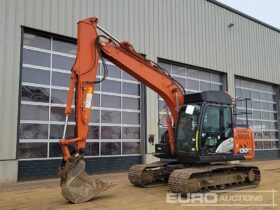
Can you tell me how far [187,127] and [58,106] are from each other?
551 centimetres

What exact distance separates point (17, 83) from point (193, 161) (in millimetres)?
6352

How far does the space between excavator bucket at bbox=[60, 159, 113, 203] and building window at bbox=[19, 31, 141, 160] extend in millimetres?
4687

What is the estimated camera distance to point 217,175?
910 cm

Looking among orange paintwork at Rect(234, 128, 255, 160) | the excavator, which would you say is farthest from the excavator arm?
orange paintwork at Rect(234, 128, 255, 160)

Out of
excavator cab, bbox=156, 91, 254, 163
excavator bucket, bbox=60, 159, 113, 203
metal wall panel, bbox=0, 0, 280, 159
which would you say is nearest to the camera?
excavator bucket, bbox=60, 159, 113, 203

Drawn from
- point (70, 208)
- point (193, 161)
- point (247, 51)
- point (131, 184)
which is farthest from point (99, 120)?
point (247, 51)

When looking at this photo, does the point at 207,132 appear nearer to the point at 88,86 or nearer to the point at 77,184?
the point at 88,86

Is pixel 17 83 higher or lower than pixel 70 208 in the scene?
higher

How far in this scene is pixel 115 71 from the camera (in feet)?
47.4

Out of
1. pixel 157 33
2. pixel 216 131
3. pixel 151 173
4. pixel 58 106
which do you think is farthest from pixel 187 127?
pixel 157 33

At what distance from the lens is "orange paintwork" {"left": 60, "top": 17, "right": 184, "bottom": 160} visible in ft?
25.0

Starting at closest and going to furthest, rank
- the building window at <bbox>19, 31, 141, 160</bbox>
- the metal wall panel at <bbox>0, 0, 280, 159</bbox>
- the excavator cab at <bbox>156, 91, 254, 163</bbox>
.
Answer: the excavator cab at <bbox>156, 91, 254, 163</bbox>, the metal wall panel at <bbox>0, 0, 280, 159</bbox>, the building window at <bbox>19, 31, 141, 160</bbox>

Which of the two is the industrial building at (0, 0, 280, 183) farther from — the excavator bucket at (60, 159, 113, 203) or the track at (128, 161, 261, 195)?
the excavator bucket at (60, 159, 113, 203)

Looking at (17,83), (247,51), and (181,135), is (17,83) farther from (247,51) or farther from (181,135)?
Answer: (247,51)
